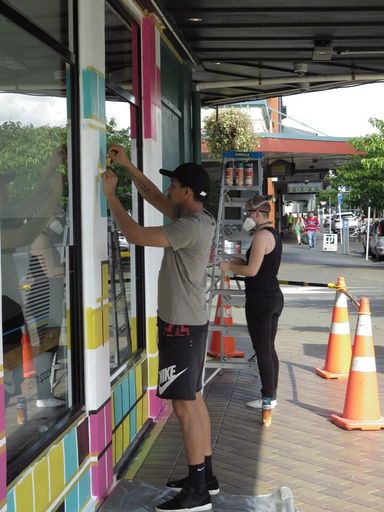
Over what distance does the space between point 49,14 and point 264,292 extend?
115 inches

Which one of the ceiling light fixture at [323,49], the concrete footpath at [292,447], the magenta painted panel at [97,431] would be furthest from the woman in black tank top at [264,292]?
the ceiling light fixture at [323,49]

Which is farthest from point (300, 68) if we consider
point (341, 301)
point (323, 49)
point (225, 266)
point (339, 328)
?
point (225, 266)

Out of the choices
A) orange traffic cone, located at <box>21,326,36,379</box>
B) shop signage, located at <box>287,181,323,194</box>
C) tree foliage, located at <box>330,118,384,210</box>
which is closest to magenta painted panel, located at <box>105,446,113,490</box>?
orange traffic cone, located at <box>21,326,36,379</box>

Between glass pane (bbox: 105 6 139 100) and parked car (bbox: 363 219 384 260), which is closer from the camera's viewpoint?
glass pane (bbox: 105 6 139 100)

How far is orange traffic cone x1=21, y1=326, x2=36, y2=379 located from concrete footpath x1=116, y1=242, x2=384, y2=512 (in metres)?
1.39

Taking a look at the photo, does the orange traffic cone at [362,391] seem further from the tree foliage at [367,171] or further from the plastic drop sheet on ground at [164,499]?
the tree foliage at [367,171]

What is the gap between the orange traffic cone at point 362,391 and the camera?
223 inches

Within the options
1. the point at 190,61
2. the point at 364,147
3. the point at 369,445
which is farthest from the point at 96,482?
the point at 364,147

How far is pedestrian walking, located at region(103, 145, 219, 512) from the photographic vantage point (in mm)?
3900

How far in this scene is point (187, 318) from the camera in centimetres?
390

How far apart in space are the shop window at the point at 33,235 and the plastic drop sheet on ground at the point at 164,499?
2.41 feet

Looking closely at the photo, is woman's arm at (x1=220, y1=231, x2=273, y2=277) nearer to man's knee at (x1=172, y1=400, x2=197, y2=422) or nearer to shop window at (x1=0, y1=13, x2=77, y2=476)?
man's knee at (x1=172, y1=400, x2=197, y2=422)

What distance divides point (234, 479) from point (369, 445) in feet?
4.17

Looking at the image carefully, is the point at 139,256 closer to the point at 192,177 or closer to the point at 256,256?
the point at 256,256
